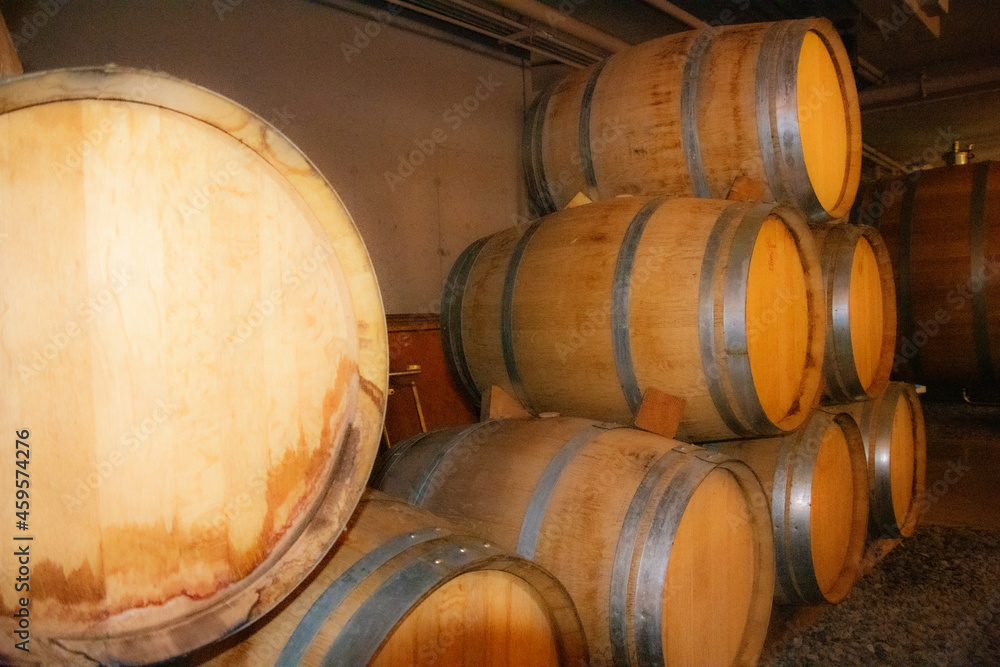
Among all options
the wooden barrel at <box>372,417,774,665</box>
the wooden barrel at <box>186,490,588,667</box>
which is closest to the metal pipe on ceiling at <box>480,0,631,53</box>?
the wooden barrel at <box>372,417,774,665</box>

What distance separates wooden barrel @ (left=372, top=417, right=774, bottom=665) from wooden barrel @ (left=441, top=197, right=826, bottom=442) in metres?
0.26

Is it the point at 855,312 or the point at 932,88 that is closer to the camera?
the point at 855,312

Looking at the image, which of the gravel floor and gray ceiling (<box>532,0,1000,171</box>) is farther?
gray ceiling (<box>532,0,1000,171</box>)

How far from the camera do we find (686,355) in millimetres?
2188

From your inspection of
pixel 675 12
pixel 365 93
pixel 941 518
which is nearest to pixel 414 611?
pixel 365 93

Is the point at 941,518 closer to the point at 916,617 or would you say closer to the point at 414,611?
the point at 916,617

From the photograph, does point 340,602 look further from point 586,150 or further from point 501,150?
point 501,150

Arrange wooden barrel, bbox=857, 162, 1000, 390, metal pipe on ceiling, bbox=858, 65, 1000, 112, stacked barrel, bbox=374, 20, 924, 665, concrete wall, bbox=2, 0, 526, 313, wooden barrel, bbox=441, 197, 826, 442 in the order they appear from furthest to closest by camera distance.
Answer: metal pipe on ceiling, bbox=858, 65, 1000, 112 < wooden barrel, bbox=857, 162, 1000, 390 < concrete wall, bbox=2, 0, 526, 313 < wooden barrel, bbox=441, 197, 826, 442 < stacked barrel, bbox=374, 20, 924, 665

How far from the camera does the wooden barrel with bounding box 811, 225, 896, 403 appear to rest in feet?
9.59

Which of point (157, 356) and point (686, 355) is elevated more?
point (157, 356)

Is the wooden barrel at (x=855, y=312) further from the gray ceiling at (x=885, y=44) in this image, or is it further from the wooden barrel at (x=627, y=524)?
the gray ceiling at (x=885, y=44)

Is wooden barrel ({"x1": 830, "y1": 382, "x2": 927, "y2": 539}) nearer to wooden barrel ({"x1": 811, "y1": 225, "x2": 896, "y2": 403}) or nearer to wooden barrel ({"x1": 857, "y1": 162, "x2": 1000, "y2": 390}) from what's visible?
wooden barrel ({"x1": 811, "y1": 225, "x2": 896, "y2": 403})

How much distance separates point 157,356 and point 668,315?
1.60 m

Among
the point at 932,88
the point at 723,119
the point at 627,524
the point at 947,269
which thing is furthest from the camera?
the point at 932,88
